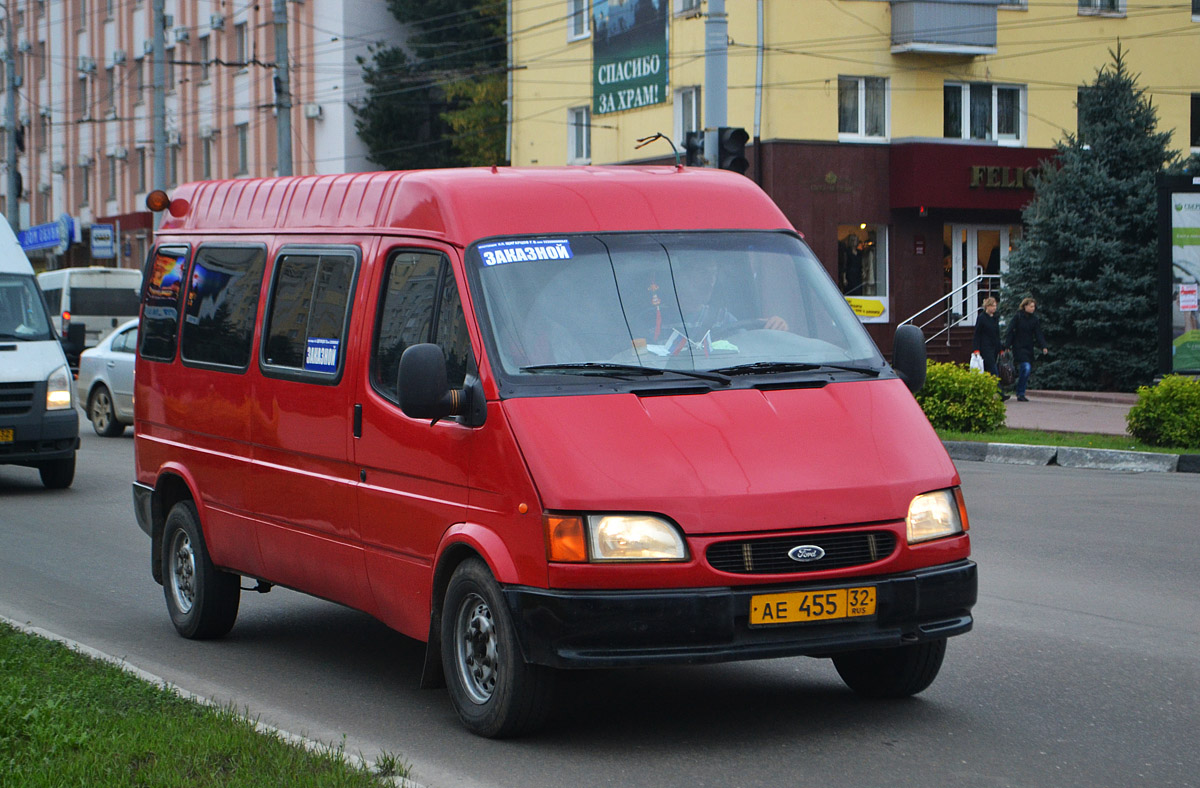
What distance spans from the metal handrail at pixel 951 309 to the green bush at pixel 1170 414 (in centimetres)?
1949

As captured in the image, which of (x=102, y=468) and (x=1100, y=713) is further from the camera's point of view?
(x=102, y=468)

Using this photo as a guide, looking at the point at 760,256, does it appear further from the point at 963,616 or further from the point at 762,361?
the point at 963,616

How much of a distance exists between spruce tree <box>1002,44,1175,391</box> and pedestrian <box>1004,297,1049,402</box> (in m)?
2.70

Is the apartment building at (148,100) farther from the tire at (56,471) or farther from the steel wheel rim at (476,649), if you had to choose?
the steel wheel rim at (476,649)

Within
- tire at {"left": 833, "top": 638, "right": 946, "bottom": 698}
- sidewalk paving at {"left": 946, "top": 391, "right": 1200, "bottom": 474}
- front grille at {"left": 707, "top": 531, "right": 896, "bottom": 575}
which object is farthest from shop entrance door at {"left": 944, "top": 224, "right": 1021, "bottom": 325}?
front grille at {"left": 707, "top": 531, "right": 896, "bottom": 575}

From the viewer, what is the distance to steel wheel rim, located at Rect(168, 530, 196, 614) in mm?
8562

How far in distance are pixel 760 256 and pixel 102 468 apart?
12.9m

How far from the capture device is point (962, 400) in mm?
20219

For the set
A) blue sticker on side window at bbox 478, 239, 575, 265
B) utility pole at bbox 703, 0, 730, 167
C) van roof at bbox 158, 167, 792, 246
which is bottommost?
blue sticker on side window at bbox 478, 239, 575, 265

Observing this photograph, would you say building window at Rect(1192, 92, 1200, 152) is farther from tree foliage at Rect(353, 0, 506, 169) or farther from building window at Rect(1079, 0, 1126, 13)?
tree foliage at Rect(353, 0, 506, 169)

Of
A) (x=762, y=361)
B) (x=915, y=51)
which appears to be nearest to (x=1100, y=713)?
(x=762, y=361)

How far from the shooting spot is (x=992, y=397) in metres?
20.1

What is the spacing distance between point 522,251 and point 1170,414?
42.3ft

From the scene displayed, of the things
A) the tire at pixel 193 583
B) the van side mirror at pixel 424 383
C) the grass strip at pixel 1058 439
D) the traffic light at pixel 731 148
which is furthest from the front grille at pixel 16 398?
the van side mirror at pixel 424 383
